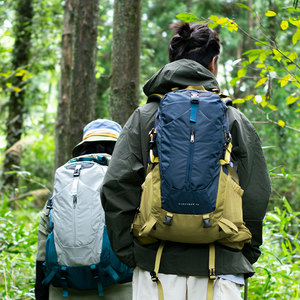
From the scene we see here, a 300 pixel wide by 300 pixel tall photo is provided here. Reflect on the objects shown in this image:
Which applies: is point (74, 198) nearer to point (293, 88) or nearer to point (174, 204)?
point (174, 204)

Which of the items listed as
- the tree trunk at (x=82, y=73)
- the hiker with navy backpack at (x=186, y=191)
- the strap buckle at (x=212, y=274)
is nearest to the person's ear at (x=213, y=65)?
the hiker with navy backpack at (x=186, y=191)

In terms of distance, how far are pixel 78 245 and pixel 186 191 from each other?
49.4 inches

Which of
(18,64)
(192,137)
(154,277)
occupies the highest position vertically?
(18,64)

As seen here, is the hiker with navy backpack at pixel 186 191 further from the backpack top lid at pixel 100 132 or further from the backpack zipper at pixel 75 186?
the backpack top lid at pixel 100 132

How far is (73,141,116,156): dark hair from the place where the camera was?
3.61 metres

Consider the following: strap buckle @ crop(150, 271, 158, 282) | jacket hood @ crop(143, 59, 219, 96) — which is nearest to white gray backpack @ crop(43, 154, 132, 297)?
strap buckle @ crop(150, 271, 158, 282)

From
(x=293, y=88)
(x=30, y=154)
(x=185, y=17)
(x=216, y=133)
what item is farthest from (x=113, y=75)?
(x=30, y=154)

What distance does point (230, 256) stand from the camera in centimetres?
224

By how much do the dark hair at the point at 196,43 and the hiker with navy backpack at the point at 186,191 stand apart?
0.12m

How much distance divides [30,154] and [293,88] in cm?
962

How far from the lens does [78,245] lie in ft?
9.97

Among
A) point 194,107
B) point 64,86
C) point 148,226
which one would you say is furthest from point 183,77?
point 64,86

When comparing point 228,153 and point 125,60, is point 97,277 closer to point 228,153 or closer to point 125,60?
point 228,153

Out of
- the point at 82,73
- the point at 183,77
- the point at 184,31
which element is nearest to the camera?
the point at 183,77
